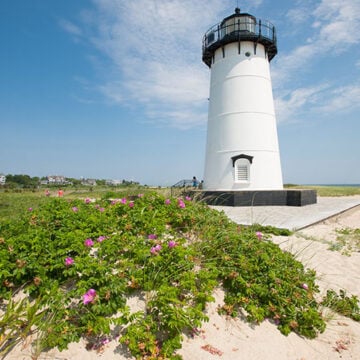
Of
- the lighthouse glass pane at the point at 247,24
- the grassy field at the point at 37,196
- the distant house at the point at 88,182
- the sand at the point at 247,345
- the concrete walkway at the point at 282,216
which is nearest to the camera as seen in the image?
the sand at the point at 247,345

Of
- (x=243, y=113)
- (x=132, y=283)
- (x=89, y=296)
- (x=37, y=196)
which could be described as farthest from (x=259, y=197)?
(x=37, y=196)

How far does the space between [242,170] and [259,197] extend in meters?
1.85

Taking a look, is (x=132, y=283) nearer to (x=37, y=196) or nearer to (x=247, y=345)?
(x=247, y=345)

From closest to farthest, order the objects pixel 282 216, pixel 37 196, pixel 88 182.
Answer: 1. pixel 282 216
2. pixel 37 196
3. pixel 88 182

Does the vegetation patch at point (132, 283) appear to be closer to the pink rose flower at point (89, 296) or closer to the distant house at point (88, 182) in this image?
the pink rose flower at point (89, 296)

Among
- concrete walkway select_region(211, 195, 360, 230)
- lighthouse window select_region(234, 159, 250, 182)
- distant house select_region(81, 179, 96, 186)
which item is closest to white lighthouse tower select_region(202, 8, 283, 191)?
lighthouse window select_region(234, 159, 250, 182)

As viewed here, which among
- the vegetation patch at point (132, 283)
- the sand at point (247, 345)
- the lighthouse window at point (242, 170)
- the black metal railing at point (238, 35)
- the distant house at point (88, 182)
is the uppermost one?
the black metal railing at point (238, 35)

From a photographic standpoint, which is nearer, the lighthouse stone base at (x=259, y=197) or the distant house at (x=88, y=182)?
the lighthouse stone base at (x=259, y=197)

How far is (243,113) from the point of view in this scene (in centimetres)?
1416

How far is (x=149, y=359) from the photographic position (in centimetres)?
219

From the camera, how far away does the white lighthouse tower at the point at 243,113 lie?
46.4 feet

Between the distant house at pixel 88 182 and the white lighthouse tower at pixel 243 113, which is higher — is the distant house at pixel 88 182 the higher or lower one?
the lower one

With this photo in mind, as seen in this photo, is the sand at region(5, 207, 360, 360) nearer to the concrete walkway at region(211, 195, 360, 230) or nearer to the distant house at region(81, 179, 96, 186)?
the concrete walkway at region(211, 195, 360, 230)

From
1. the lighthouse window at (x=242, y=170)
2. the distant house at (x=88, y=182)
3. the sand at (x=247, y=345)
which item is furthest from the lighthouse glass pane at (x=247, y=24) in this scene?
the distant house at (x=88, y=182)
